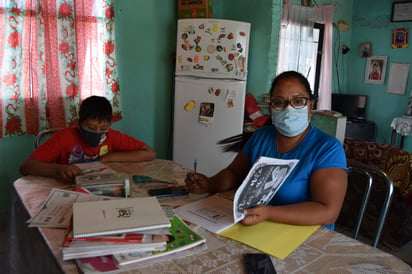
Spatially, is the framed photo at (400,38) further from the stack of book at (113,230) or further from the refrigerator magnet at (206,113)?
the stack of book at (113,230)

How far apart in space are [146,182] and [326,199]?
29.9 inches

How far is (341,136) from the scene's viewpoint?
2924 millimetres

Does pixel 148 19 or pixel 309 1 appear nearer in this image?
pixel 148 19

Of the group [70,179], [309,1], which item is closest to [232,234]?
[70,179]

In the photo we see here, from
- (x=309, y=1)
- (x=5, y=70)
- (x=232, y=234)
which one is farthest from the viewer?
(x=309, y=1)

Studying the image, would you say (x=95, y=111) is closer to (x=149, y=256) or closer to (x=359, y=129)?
(x=149, y=256)

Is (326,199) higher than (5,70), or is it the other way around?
(5,70)

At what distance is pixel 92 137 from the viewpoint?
172cm

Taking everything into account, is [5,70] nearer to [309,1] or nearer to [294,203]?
[294,203]

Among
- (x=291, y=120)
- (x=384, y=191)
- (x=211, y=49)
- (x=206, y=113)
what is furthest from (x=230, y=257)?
(x=211, y=49)

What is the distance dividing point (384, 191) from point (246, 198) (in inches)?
72.0

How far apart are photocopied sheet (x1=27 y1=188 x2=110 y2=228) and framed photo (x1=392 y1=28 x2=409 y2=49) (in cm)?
487

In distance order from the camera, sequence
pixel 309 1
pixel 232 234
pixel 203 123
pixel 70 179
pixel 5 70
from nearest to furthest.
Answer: pixel 232 234, pixel 70 179, pixel 5 70, pixel 203 123, pixel 309 1

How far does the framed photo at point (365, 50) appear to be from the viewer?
5055 millimetres
